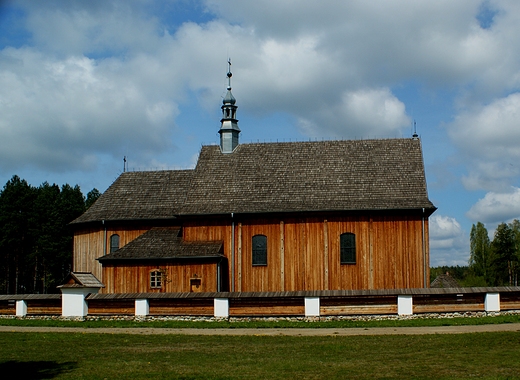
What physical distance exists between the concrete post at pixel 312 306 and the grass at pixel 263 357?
21.5 feet

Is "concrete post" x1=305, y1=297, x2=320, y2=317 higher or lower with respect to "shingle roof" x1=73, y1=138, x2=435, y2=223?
lower

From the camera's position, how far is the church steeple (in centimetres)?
3951

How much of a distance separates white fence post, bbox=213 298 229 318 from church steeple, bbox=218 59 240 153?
14.0 meters

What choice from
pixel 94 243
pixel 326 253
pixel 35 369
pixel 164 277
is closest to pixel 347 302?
pixel 326 253

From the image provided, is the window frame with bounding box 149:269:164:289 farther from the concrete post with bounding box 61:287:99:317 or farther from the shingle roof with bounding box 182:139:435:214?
the concrete post with bounding box 61:287:99:317

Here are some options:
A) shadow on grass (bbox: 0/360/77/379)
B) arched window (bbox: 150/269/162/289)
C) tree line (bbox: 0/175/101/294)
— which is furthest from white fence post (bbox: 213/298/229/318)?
tree line (bbox: 0/175/101/294)

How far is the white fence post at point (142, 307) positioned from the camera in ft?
93.1

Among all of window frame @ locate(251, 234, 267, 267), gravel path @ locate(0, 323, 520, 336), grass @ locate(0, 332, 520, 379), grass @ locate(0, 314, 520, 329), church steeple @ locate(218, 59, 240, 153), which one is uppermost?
church steeple @ locate(218, 59, 240, 153)

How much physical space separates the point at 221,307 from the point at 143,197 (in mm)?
15151

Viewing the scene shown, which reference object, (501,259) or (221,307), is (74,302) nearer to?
(221,307)

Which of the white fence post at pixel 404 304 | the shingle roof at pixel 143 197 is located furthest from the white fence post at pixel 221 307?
the shingle roof at pixel 143 197

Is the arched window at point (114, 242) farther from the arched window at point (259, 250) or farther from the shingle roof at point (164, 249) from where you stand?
the arched window at point (259, 250)

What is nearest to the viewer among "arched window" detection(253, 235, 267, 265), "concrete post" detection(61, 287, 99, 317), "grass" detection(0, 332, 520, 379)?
"grass" detection(0, 332, 520, 379)

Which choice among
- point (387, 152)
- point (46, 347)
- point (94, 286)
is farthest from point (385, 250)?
point (46, 347)
